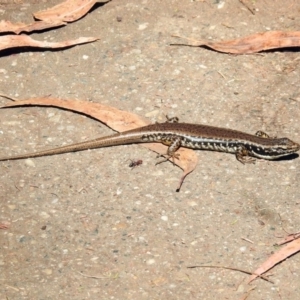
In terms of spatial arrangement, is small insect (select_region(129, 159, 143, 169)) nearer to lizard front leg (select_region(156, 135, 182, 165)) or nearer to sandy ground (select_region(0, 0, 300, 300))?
sandy ground (select_region(0, 0, 300, 300))

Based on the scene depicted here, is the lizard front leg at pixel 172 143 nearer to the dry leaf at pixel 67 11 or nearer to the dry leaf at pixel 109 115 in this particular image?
the dry leaf at pixel 109 115

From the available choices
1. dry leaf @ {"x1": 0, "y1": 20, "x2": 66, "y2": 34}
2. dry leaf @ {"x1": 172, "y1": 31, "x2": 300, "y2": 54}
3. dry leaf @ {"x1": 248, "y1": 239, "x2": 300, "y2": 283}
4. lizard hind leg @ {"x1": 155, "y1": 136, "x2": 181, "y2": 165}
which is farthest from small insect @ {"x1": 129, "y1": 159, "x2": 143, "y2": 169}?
dry leaf @ {"x1": 0, "y1": 20, "x2": 66, "y2": 34}

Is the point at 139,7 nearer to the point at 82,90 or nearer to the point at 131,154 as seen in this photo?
the point at 82,90

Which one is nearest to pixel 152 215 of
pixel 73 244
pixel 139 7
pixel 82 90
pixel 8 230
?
pixel 73 244

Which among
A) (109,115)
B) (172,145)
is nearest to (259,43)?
(172,145)

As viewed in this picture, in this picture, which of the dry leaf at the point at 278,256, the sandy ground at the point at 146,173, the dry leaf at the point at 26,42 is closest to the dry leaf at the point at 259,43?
the sandy ground at the point at 146,173
